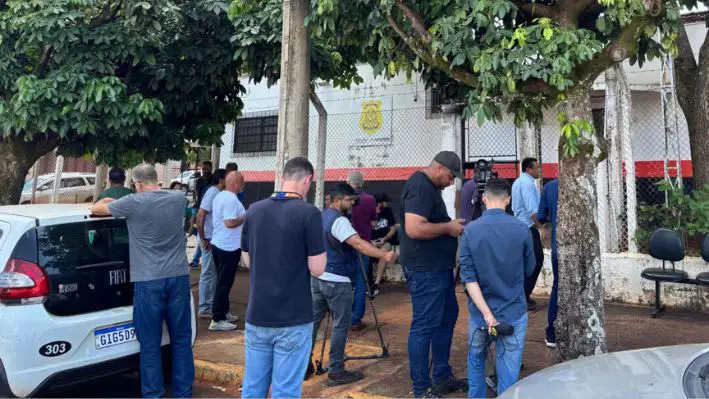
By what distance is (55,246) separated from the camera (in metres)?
4.13

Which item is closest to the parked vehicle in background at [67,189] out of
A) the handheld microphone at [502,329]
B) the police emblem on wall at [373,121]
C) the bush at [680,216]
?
the police emblem on wall at [373,121]

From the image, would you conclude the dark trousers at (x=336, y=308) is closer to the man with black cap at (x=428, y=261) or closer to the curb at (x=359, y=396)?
the curb at (x=359, y=396)

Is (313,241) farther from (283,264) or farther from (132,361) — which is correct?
(132,361)

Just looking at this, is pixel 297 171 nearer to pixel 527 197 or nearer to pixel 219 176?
pixel 219 176

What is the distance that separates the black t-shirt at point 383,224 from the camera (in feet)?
26.1

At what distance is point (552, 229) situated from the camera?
5.55 metres

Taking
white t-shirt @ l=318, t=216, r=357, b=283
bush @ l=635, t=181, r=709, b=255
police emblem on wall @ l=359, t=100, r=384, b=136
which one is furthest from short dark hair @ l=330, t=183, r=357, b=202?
police emblem on wall @ l=359, t=100, r=384, b=136

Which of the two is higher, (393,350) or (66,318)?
(66,318)

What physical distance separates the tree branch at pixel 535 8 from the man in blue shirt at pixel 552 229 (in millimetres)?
1478

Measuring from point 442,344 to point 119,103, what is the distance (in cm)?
486

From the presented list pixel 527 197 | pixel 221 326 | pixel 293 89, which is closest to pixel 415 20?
pixel 293 89

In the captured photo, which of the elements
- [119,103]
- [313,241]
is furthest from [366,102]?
[313,241]

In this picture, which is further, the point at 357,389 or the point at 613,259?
the point at 613,259

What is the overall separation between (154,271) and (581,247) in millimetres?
3331
